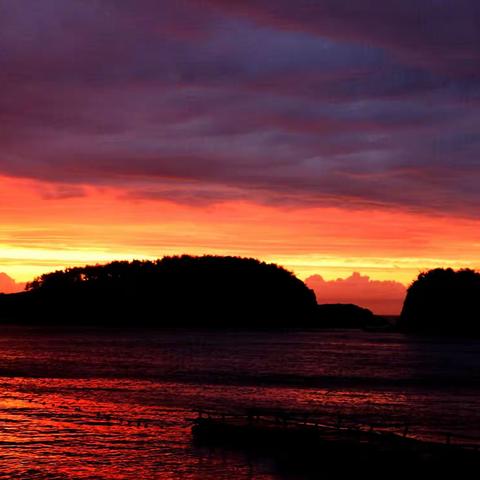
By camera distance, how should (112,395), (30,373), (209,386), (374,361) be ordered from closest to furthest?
(112,395), (209,386), (30,373), (374,361)

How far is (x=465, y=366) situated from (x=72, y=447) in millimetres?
105410

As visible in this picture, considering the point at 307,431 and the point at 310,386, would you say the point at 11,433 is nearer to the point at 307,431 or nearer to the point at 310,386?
the point at 307,431

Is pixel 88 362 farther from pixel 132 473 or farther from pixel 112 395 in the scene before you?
pixel 132 473

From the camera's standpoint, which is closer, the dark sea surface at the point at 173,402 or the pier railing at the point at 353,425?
the dark sea surface at the point at 173,402

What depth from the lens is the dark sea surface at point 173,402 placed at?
5094 cm

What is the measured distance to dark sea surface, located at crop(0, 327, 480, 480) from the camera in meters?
50.9

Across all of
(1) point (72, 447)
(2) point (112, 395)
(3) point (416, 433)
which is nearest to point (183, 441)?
(1) point (72, 447)

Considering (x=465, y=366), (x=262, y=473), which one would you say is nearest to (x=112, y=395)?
(x=262, y=473)

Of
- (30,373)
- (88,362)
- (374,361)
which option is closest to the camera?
(30,373)

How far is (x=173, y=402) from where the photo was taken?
8094cm

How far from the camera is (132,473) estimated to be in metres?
48.6

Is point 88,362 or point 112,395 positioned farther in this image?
point 88,362

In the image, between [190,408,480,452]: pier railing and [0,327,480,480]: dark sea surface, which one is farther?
[190,408,480,452]: pier railing

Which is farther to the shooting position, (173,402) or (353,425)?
(173,402)
